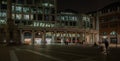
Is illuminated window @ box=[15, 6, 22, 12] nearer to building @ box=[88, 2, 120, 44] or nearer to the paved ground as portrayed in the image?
building @ box=[88, 2, 120, 44]

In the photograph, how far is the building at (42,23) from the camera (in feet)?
388

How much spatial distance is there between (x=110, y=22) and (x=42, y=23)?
37.7 meters

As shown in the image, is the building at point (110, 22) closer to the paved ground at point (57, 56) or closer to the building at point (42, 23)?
the building at point (42, 23)

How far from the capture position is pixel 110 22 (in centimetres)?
12750

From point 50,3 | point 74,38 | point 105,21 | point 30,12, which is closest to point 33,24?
point 30,12

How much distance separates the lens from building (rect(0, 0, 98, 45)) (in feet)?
388

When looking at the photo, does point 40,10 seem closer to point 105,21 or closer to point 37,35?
point 37,35

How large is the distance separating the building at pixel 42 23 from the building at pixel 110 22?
6.09 m

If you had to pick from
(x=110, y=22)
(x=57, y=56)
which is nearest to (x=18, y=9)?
(x=110, y=22)


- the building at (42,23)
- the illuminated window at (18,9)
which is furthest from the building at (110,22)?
the illuminated window at (18,9)

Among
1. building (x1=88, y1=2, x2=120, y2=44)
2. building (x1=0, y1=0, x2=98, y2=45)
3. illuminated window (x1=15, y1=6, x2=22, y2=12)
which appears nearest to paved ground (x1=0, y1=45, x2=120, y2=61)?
building (x1=0, y1=0, x2=98, y2=45)

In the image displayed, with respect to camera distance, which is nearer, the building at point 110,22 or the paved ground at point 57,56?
the paved ground at point 57,56

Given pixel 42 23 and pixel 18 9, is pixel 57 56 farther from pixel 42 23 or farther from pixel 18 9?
pixel 42 23

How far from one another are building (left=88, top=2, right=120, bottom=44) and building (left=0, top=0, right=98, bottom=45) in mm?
6091
